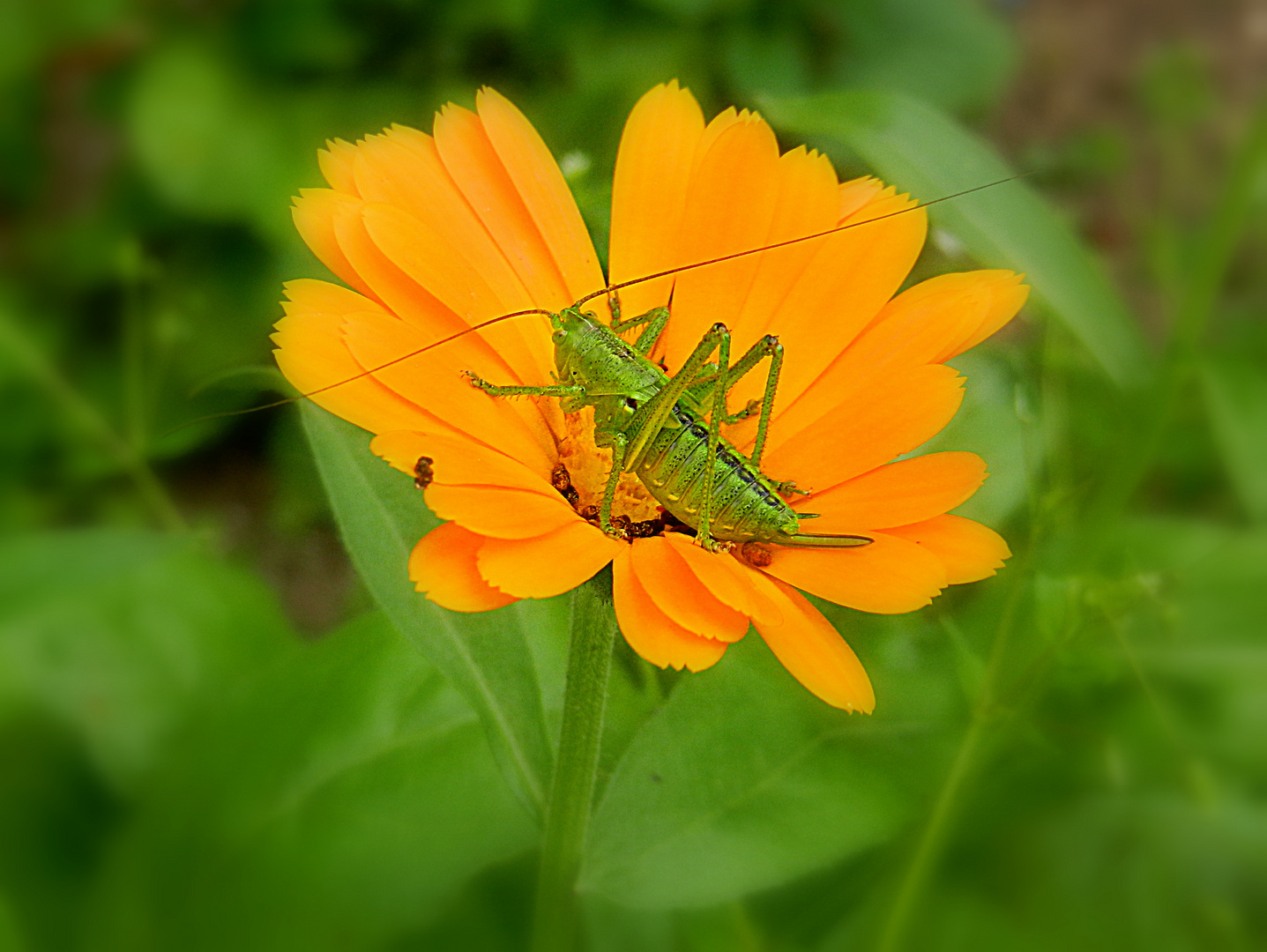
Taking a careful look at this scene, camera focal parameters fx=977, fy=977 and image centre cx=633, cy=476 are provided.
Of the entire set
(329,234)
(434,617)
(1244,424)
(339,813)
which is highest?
(329,234)

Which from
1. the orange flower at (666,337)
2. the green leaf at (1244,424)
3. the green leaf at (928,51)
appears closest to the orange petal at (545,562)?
the orange flower at (666,337)

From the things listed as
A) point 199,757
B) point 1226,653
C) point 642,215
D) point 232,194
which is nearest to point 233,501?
point 232,194

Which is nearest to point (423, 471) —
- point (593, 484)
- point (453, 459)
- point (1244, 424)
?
point (453, 459)

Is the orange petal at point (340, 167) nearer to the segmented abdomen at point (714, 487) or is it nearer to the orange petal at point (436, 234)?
the orange petal at point (436, 234)

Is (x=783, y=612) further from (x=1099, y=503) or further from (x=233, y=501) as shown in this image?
(x=233, y=501)

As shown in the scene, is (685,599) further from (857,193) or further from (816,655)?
(857,193)
